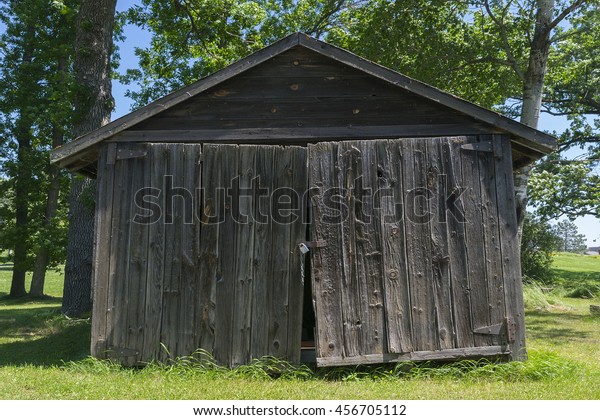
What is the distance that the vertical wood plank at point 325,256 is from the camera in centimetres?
759

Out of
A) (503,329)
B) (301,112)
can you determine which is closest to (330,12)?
(301,112)

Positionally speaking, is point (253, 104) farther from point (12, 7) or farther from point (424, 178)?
point (12, 7)

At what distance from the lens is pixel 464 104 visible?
8.02m

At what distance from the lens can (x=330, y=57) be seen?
8.21 metres

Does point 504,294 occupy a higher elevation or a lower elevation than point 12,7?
lower

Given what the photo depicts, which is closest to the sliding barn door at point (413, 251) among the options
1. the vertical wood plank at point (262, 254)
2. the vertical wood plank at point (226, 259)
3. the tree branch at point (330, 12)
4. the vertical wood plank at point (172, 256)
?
the vertical wood plank at point (262, 254)

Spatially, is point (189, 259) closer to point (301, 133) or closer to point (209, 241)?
point (209, 241)

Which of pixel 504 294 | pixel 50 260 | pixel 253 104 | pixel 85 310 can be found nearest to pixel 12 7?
pixel 50 260

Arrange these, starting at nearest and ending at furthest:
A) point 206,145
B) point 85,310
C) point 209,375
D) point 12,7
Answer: point 209,375
point 206,145
point 85,310
point 12,7

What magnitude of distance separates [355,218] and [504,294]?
6.81 ft

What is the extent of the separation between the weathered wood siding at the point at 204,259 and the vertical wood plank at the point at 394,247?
39.9 inches

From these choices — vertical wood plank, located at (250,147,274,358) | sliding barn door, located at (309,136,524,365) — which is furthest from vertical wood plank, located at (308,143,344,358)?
vertical wood plank, located at (250,147,274,358)

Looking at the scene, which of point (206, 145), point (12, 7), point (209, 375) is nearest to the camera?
point (209, 375)

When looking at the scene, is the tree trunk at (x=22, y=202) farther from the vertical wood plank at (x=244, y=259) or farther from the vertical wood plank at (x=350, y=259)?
the vertical wood plank at (x=350, y=259)
